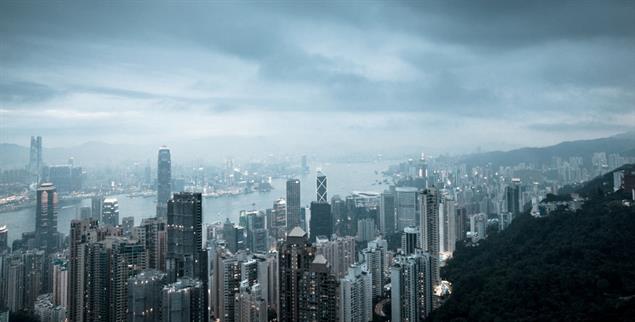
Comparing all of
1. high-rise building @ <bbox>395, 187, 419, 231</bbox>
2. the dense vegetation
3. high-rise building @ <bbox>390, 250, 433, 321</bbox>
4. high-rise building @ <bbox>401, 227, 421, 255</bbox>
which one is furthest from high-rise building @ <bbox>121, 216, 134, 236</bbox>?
high-rise building @ <bbox>395, 187, 419, 231</bbox>

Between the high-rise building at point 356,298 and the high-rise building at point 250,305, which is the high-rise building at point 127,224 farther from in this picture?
the high-rise building at point 356,298

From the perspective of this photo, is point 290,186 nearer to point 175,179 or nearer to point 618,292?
point 175,179

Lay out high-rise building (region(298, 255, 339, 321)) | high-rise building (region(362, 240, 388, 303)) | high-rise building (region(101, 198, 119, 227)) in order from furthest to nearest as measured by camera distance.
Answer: high-rise building (region(101, 198, 119, 227)) < high-rise building (region(362, 240, 388, 303)) < high-rise building (region(298, 255, 339, 321))

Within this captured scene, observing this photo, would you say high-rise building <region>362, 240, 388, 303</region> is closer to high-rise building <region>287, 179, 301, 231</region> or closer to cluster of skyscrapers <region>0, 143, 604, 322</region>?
cluster of skyscrapers <region>0, 143, 604, 322</region>

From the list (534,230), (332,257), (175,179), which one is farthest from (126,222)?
(534,230)

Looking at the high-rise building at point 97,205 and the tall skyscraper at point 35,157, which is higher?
the tall skyscraper at point 35,157

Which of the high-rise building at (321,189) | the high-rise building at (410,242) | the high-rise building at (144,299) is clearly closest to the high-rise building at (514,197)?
the high-rise building at (410,242)
